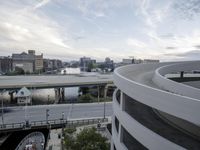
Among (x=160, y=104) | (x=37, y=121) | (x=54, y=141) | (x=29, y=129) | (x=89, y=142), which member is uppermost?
(x=160, y=104)

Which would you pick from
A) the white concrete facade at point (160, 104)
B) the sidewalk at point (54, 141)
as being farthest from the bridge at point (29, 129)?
the white concrete facade at point (160, 104)

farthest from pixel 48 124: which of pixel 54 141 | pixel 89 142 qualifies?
pixel 89 142

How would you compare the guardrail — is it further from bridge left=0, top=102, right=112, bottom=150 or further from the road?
the road

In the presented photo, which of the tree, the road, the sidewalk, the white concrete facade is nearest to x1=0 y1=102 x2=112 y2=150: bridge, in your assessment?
the road

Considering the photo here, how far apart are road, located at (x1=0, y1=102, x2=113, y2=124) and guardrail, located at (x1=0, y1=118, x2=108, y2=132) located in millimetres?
2946

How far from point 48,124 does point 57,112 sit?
9.77 m

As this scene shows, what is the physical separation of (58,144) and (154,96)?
2534 cm

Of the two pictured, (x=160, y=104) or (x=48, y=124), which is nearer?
(x=160, y=104)

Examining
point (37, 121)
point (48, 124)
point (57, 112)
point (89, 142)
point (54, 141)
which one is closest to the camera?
point (89, 142)

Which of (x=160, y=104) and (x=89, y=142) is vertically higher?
(x=160, y=104)

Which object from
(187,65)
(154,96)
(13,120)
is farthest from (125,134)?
(13,120)

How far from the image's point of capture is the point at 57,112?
53.0 meters

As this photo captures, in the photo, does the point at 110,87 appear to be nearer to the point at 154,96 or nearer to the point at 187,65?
the point at 187,65

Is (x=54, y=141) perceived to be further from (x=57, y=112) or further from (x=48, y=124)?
(x=57, y=112)
